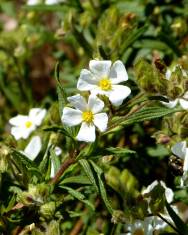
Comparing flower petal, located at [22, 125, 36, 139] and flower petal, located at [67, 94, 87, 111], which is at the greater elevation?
flower petal, located at [67, 94, 87, 111]

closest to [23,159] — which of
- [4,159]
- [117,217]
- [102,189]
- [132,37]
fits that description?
[4,159]

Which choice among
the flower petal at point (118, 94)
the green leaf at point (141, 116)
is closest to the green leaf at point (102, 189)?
the green leaf at point (141, 116)

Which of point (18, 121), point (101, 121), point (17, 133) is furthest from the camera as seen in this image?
point (18, 121)

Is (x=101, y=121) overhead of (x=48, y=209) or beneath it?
overhead

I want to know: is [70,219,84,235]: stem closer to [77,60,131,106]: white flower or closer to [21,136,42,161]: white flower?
[21,136,42,161]: white flower

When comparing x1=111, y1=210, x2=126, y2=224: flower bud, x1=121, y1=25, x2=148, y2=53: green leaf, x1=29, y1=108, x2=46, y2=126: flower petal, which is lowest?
x1=111, y1=210, x2=126, y2=224: flower bud

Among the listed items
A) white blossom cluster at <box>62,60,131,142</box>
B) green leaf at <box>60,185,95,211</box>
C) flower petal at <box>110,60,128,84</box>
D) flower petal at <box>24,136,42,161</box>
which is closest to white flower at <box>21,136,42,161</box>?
flower petal at <box>24,136,42,161</box>

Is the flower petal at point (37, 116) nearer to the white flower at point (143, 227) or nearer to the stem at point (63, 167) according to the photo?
the stem at point (63, 167)

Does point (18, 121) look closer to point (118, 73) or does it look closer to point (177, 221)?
point (118, 73)
